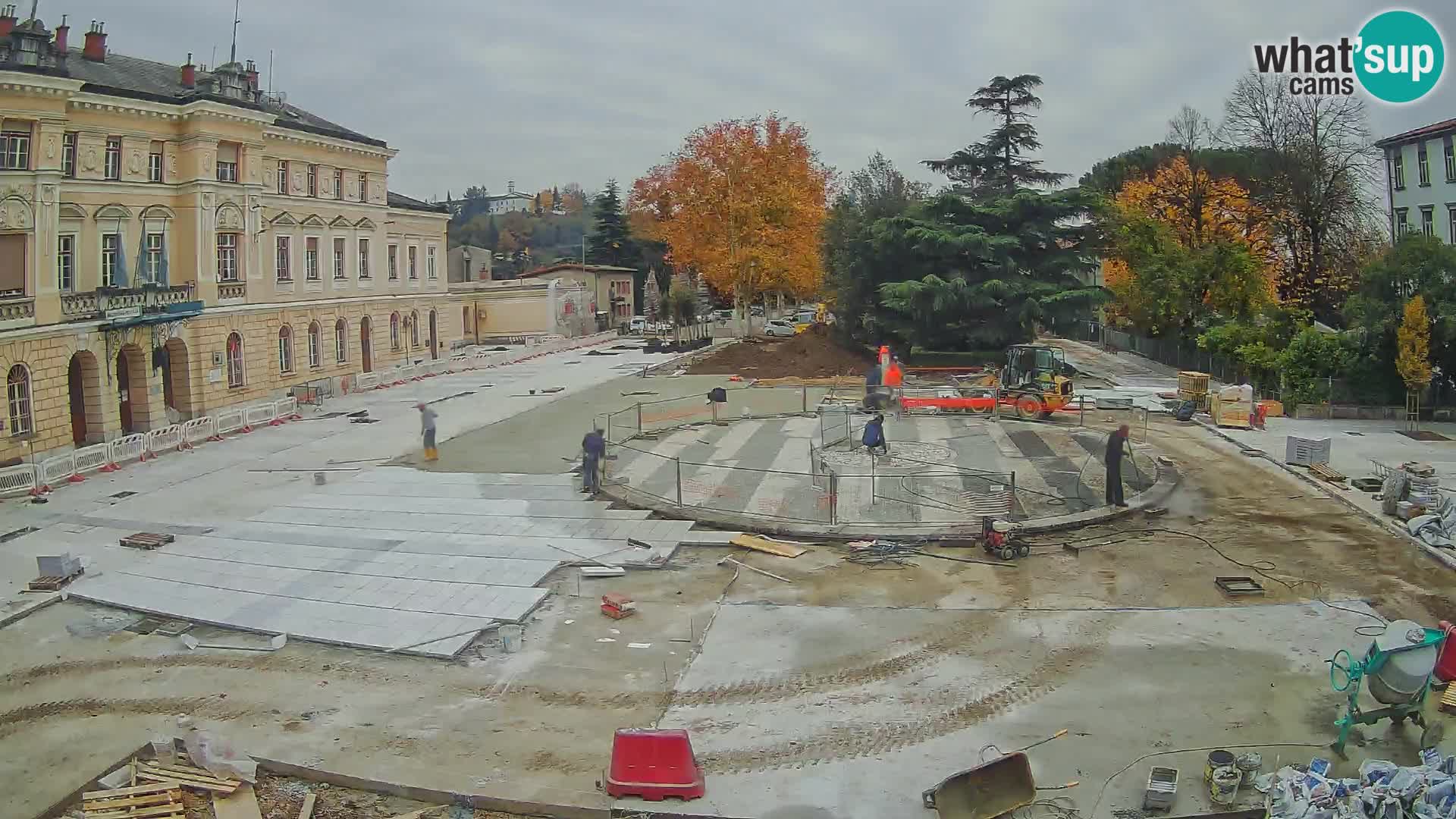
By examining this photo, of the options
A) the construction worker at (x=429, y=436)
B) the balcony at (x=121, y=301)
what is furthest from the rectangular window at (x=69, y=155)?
the construction worker at (x=429, y=436)

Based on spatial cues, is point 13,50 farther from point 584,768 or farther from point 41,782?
point 584,768

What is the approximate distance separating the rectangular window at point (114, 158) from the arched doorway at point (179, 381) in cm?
571

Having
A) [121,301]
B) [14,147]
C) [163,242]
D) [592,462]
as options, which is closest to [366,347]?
[163,242]

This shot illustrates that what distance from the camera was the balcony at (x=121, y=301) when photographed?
31062 mm

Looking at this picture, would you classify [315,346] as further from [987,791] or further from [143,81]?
[987,791]

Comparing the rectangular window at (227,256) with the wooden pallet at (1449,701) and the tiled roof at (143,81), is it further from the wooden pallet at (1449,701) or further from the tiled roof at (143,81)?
the wooden pallet at (1449,701)

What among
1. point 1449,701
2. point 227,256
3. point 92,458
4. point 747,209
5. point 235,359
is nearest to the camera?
point 1449,701

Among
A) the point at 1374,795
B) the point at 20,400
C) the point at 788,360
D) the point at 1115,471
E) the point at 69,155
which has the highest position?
the point at 69,155

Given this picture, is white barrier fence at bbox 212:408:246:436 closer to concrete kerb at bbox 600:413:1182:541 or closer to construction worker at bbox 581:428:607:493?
construction worker at bbox 581:428:607:493

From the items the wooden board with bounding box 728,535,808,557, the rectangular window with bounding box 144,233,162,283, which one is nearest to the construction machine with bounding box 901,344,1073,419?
the wooden board with bounding box 728,535,808,557

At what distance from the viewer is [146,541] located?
20.0m

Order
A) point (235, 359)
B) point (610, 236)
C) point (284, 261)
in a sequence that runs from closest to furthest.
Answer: point (235, 359), point (284, 261), point (610, 236)

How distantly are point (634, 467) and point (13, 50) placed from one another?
21856mm

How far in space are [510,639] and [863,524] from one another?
7.48m
